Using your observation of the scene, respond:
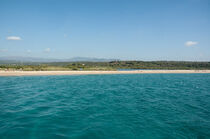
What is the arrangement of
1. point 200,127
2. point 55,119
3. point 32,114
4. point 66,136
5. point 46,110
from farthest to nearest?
point 46,110
point 32,114
point 55,119
point 200,127
point 66,136

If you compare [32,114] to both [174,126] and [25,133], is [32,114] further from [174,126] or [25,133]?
[174,126]

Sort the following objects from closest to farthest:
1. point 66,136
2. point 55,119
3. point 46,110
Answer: point 66,136 < point 55,119 < point 46,110

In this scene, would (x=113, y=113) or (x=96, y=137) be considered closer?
(x=96, y=137)

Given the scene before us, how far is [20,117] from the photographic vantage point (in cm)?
732

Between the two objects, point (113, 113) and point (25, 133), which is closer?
point (25, 133)

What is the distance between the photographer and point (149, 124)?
6695 millimetres

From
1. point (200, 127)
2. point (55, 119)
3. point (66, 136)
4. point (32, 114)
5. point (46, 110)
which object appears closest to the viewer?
point (66, 136)

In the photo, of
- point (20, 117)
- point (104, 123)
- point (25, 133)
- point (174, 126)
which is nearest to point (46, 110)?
point (20, 117)

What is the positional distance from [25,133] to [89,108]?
14.5 ft

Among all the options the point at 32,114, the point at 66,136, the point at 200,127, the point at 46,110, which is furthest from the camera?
the point at 46,110

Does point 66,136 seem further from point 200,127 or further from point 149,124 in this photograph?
point 200,127

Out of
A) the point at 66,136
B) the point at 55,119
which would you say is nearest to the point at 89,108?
the point at 55,119

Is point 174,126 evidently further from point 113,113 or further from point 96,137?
point 96,137

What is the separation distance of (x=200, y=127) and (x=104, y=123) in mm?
5468
